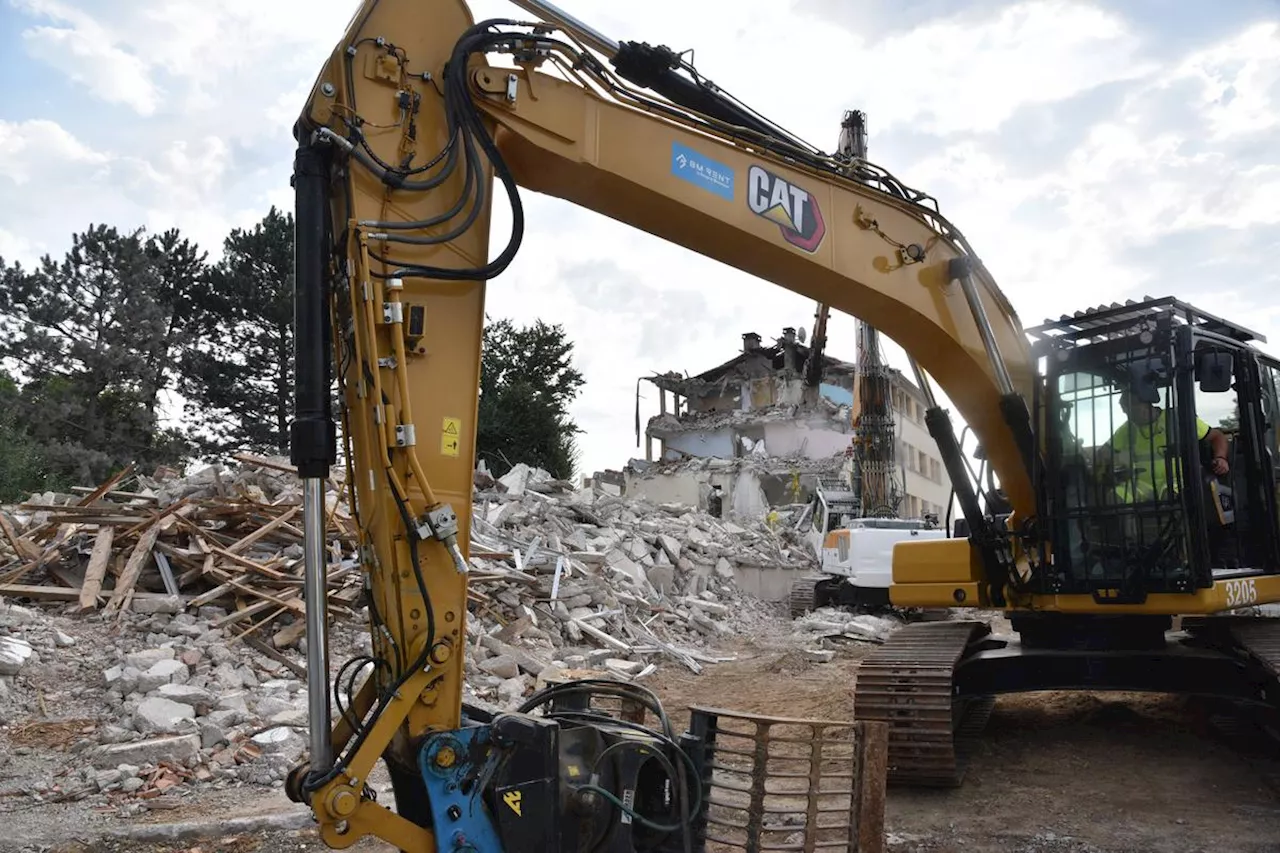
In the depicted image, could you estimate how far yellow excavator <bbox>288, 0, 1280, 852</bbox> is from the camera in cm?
351

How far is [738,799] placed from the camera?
5762 mm

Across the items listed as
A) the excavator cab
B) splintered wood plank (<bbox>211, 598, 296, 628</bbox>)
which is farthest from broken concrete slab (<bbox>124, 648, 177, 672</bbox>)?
the excavator cab

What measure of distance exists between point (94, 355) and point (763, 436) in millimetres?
24027

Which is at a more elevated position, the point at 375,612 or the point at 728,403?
the point at 728,403

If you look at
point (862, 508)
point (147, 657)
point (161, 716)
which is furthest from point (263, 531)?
point (862, 508)

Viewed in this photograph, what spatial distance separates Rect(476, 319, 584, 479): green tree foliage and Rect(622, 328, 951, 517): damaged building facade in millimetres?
3576

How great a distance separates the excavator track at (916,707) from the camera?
5.70m

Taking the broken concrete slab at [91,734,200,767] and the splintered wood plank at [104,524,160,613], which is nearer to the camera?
the broken concrete slab at [91,734,200,767]

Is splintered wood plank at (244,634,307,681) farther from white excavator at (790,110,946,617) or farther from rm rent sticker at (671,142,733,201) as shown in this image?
rm rent sticker at (671,142,733,201)

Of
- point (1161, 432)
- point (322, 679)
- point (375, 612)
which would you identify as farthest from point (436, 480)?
point (1161, 432)

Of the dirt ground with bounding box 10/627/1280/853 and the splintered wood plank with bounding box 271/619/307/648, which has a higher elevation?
the splintered wood plank with bounding box 271/619/307/648

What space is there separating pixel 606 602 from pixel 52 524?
5.92 meters

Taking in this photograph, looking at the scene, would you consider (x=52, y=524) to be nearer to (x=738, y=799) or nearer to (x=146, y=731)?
(x=146, y=731)

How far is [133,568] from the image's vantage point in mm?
8992
